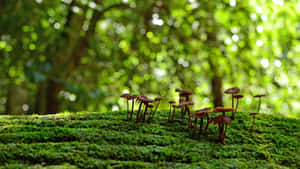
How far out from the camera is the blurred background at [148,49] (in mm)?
7363

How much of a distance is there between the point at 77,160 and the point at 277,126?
239 centimetres

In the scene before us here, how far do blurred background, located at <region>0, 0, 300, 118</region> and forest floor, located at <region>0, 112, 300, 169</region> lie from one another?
13.4 ft

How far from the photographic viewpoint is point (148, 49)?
27.8 feet

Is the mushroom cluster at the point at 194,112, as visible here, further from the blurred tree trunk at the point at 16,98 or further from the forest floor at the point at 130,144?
the blurred tree trunk at the point at 16,98

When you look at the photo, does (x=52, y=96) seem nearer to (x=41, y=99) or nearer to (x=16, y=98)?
(x=41, y=99)

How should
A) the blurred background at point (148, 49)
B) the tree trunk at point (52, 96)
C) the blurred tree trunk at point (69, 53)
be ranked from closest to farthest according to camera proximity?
the blurred background at point (148, 49)
the blurred tree trunk at point (69, 53)
the tree trunk at point (52, 96)

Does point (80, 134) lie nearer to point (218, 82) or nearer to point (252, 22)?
point (252, 22)

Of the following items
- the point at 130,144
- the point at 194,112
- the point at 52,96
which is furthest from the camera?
the point at 52,96

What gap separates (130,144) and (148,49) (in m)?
6.27

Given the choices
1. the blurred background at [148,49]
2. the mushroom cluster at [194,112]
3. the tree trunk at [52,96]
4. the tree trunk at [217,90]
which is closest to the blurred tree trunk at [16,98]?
the blurred background at [148,49]

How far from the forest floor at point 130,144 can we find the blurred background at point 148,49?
4099 millimetres

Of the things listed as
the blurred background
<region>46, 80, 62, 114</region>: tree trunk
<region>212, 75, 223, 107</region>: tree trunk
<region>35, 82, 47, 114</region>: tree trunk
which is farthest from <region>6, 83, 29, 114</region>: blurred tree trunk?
<region>212, 75, 223, 107</region>: tree trunk

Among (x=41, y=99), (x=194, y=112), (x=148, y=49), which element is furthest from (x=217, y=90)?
(x=194, y=112)

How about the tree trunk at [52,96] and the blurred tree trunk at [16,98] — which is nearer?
the tree trunk at [52,96]
